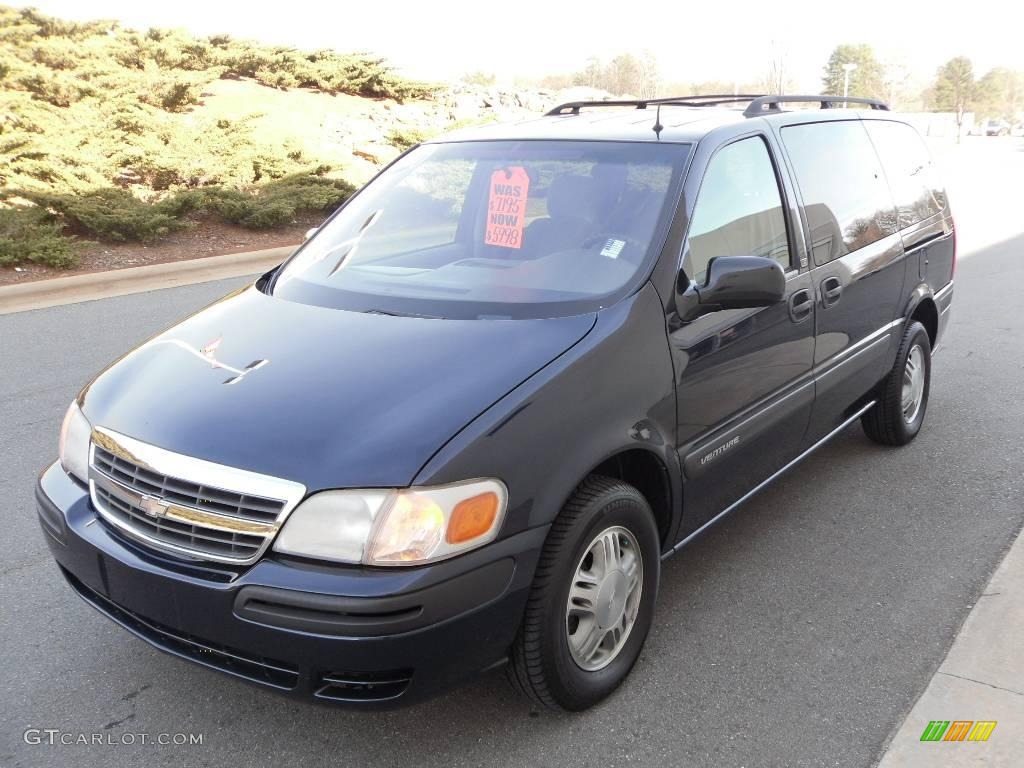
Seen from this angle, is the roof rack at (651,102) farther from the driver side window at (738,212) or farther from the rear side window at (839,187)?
the driver side window at (738,212)

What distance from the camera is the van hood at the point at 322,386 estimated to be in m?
2.40

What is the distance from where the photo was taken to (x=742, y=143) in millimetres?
3621

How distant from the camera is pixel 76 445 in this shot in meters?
2.87

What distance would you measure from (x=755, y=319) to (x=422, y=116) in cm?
2063

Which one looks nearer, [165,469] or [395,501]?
[395,501]

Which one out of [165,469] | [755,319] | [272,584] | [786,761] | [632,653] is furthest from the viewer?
[755,319]

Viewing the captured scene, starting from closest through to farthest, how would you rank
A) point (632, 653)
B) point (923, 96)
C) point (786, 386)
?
point (632, 653) < point (786, 386) < point (923, 96)

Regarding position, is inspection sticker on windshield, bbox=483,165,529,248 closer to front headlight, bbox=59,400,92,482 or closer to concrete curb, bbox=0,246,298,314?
front headlight, bbox=59,400,92,482

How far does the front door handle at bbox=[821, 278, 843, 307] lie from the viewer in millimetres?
Answer: 3881

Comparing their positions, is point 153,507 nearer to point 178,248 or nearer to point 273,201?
point 178,248

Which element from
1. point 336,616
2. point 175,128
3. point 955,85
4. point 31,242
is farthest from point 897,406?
point 955,85

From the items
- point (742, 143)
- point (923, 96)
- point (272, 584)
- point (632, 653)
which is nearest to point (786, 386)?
point (742, 143)

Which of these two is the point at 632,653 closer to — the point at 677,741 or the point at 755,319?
the point at 677,741

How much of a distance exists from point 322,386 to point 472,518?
24.5 inches
